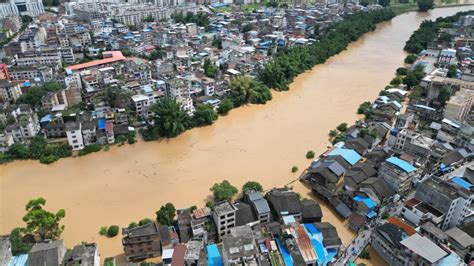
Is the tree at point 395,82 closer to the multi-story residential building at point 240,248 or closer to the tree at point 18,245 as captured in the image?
the multi-story residential building at point 240,248

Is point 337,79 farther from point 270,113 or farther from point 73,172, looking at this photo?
point 73,172

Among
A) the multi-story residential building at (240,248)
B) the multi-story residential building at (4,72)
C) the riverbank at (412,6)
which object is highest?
the riverbank at (412,6)

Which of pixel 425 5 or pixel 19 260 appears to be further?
pixel 425 5

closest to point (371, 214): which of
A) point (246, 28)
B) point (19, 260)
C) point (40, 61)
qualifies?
point (19, 260)

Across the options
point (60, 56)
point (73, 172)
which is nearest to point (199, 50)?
point (60, 56)

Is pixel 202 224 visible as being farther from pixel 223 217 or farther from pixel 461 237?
pixel 461 237

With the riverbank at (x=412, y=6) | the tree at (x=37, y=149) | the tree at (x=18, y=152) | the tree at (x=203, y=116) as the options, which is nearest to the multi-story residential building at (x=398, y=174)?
the tree at (x=203, y=116)
